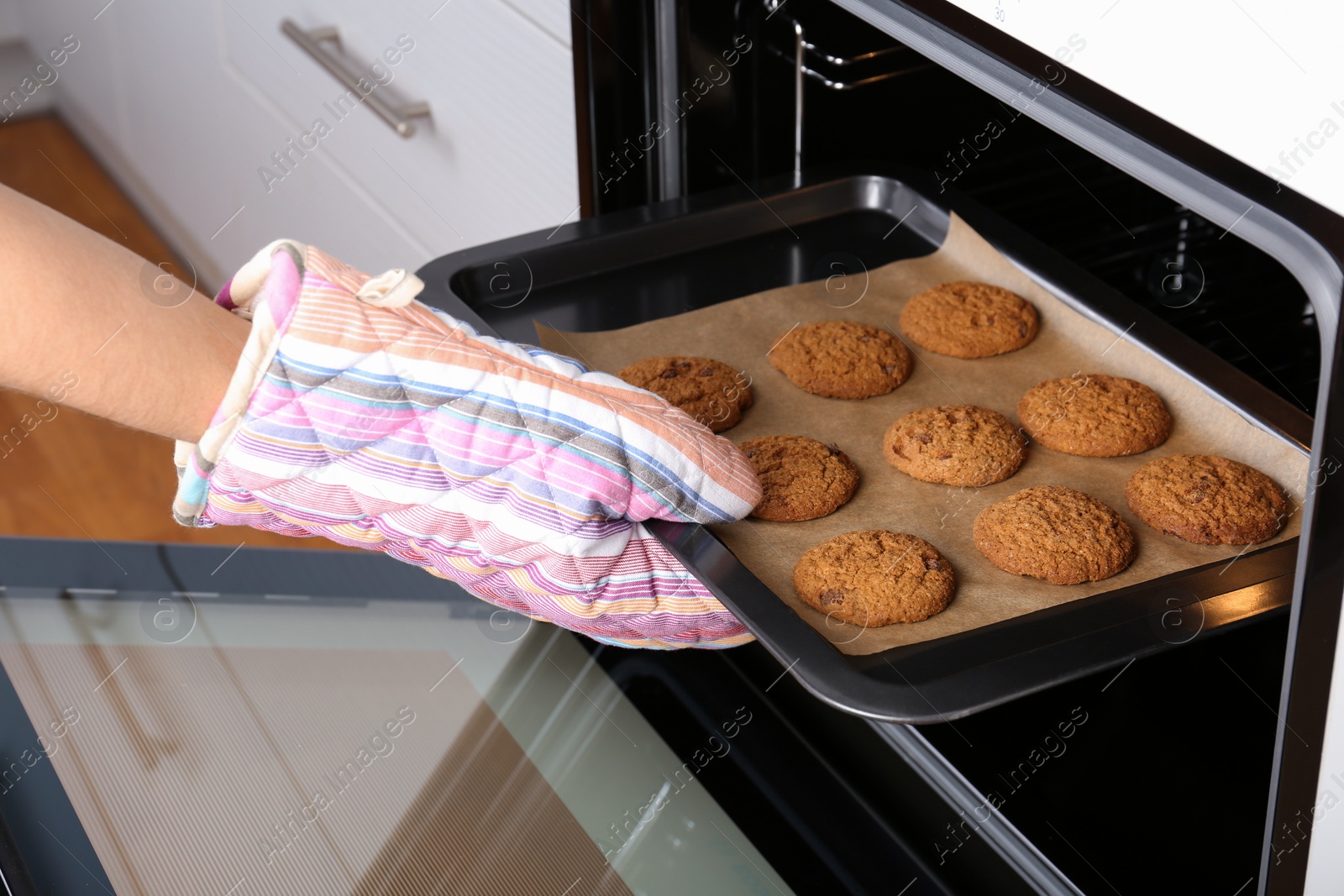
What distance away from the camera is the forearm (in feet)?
1.70

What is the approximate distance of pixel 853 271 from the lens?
952 millimetres

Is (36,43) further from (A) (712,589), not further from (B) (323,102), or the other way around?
(A) (712,589)

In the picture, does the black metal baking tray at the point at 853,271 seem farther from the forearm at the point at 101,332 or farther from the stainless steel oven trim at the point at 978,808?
the forearm at the point at 101,332

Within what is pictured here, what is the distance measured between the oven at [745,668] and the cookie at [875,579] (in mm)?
39

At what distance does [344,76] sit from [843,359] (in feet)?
2.72

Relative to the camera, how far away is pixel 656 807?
711mm

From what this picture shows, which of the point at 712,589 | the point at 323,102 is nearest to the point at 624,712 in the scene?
the point at 712,589

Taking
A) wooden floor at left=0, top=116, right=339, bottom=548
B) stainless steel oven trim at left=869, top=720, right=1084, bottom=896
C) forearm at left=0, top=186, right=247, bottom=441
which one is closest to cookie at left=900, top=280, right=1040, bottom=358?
stainless steel oven trim at left=869, top=720, right=1084, bottom=896

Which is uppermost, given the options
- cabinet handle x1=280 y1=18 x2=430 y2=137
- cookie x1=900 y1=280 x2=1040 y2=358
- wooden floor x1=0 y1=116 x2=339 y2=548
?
cabinet handle x1=280 y1=18 x2=430 y2=137

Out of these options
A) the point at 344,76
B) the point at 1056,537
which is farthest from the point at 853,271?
the point at 344,76

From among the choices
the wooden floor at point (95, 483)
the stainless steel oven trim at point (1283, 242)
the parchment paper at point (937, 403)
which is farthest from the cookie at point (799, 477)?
the wooden floor at point (95, 483)

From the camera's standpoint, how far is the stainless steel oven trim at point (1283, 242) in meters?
0.41

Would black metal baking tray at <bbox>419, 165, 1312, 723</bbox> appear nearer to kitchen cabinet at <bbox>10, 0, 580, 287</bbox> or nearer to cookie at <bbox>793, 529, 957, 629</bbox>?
cookie at <bbox>793, 529, 957, 629</bbox>

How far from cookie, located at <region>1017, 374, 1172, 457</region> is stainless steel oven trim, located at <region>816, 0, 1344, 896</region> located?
1.02 ft
